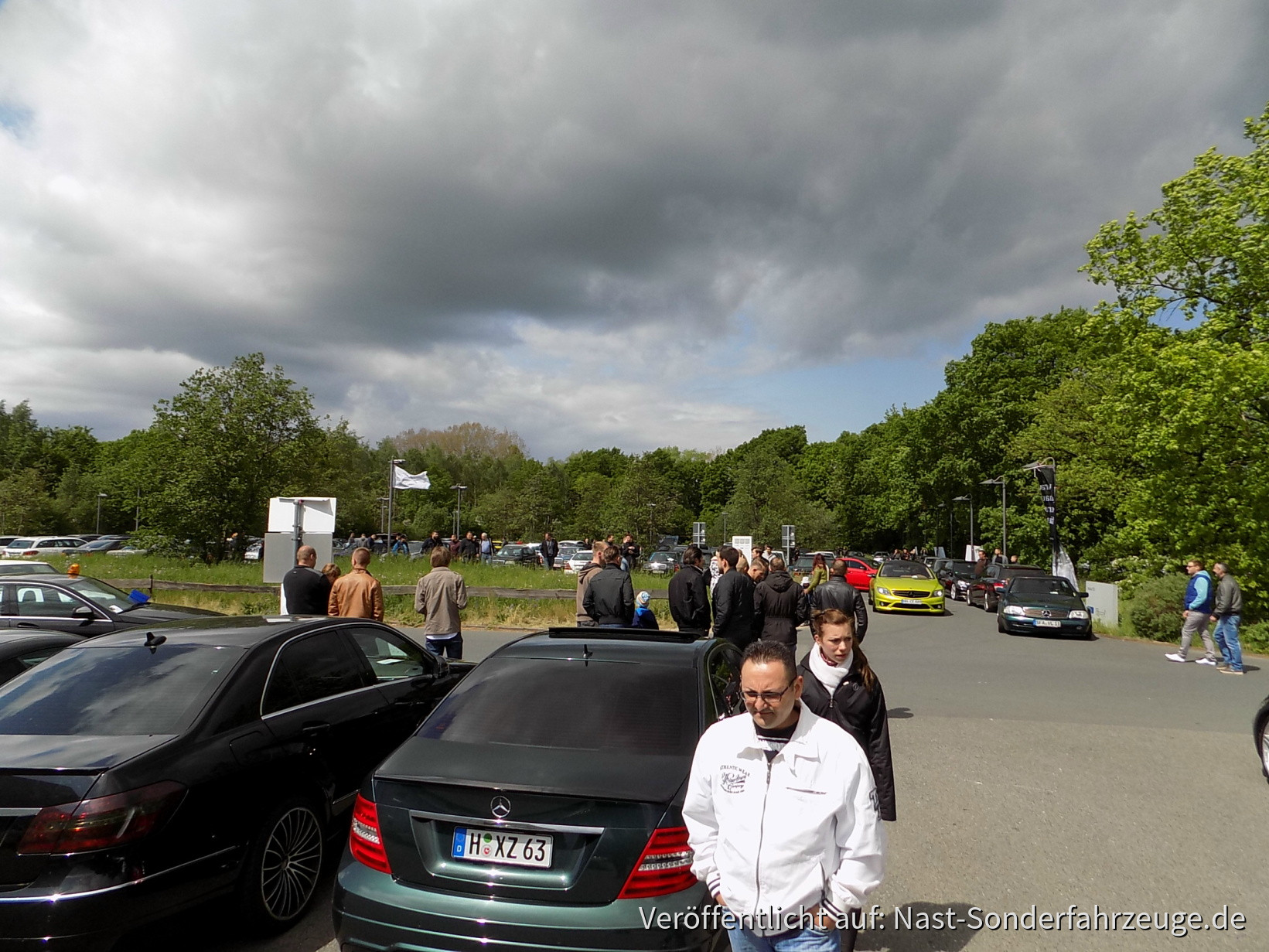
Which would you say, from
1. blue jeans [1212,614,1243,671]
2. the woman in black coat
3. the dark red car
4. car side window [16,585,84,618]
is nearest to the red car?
the dark red car

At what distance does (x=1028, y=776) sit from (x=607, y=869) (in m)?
5.46

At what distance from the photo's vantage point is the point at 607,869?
2.95 m

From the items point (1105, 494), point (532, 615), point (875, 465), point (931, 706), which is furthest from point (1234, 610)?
point (875, 465)

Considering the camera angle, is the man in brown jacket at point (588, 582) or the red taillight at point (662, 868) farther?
the man in brown jacket at point (588, 582)

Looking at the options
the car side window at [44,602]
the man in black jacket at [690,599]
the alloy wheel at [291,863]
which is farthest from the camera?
the car side window at [44,602]

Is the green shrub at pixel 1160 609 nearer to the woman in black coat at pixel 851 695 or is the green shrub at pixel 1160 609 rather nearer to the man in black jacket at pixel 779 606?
the man in black jacket at pixel 779 606

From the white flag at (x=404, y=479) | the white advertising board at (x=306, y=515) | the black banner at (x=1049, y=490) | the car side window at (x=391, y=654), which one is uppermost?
the black banner at (x=1049, y=490)

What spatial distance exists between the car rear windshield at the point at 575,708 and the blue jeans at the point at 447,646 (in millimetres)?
5246

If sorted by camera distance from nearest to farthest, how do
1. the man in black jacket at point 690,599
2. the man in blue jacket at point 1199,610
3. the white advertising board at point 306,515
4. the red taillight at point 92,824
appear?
the red taillight at point 92,824 < the man in black jacket at point 690,599 < the white advertising board at point 306,515 < the man in blue jacket at point 1199,610

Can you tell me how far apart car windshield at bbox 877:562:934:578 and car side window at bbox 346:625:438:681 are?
74.2 ft

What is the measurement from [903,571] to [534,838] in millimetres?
Result: 25672

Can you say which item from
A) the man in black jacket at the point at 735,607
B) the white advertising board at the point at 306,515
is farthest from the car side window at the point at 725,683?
the white advertising board at the point at 306,515

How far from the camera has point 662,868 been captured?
2.96 metres

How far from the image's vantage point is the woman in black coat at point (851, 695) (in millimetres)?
3828
